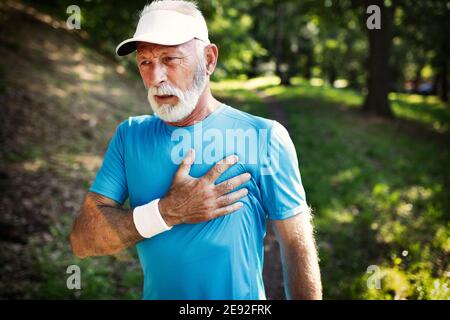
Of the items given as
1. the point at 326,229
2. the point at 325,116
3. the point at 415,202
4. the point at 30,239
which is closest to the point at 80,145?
the point at 30,239

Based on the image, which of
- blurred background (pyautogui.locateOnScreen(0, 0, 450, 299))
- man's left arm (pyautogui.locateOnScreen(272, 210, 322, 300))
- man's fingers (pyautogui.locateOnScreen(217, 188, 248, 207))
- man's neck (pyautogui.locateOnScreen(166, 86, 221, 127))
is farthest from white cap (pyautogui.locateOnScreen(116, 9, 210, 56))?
blurred background (pyautogui.locateOnScreen(0, 0, 450, 299))

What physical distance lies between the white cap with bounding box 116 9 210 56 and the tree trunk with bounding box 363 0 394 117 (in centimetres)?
1557

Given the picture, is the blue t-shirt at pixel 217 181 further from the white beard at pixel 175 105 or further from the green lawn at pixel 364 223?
the green lawn at pixel 364 223

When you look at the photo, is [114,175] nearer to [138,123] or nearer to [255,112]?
[138,123]

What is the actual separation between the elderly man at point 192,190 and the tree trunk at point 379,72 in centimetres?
1553

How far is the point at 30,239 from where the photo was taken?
5910 millimetres

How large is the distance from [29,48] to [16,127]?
5.36 meters

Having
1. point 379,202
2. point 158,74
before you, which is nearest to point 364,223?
point 379,202

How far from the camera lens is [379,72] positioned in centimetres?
1652

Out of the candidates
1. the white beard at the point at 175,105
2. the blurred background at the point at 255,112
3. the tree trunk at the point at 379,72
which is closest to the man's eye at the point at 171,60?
the white beard at the point at 175,105

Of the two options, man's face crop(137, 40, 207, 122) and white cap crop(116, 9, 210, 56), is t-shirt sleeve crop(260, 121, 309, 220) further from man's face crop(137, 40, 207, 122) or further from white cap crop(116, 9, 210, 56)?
white cap crop(116, 9, 210, 56)

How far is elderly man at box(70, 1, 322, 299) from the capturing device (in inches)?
78.4

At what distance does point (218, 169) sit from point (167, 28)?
0.75 metres
